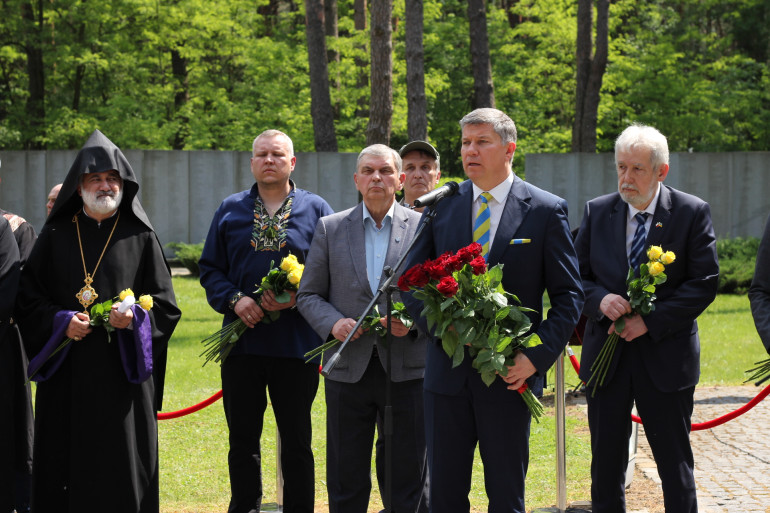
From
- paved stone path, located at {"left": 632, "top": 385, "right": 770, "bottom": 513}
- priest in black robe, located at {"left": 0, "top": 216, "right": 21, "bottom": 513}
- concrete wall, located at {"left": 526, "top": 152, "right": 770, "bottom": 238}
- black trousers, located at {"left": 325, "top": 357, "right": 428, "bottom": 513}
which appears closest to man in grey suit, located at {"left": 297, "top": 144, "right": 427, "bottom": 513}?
black trousers, located at {"left": 325, "top": 357, "right": 428, "bottom": 513}

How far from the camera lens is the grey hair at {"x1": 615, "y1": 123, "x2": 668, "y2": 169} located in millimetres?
5558

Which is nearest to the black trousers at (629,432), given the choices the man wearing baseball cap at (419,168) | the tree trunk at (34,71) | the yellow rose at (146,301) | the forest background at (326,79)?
the man wearing baseball cap at (419,168)

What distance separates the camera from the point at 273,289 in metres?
6.25

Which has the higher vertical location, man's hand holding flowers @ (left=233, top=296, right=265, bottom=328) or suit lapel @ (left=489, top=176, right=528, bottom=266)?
suit lapel @ (left=489, top=176, right=528, bottom=266)

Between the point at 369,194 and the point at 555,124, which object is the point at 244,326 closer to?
the point at 369,194

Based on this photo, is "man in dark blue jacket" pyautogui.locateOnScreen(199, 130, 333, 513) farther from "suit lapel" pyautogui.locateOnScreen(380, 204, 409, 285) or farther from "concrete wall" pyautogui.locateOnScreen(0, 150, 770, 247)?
"concrete wall" pyautogui.locateOnScreen(0, 150, 770, 247)

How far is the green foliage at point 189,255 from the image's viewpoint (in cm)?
2136

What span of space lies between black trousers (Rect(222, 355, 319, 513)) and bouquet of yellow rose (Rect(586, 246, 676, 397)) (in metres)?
1.98

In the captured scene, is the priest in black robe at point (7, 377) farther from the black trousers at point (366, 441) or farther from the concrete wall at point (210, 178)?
the concrete wall at point (210, 178)

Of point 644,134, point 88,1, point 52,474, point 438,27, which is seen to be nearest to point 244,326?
point 52,474

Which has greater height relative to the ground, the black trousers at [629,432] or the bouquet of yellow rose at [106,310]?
the bouquet of yellow rose at [106,310]

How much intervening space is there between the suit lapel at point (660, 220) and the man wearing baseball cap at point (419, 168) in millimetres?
1995

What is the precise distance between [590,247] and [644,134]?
770mm

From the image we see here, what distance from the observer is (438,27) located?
1190 inches
